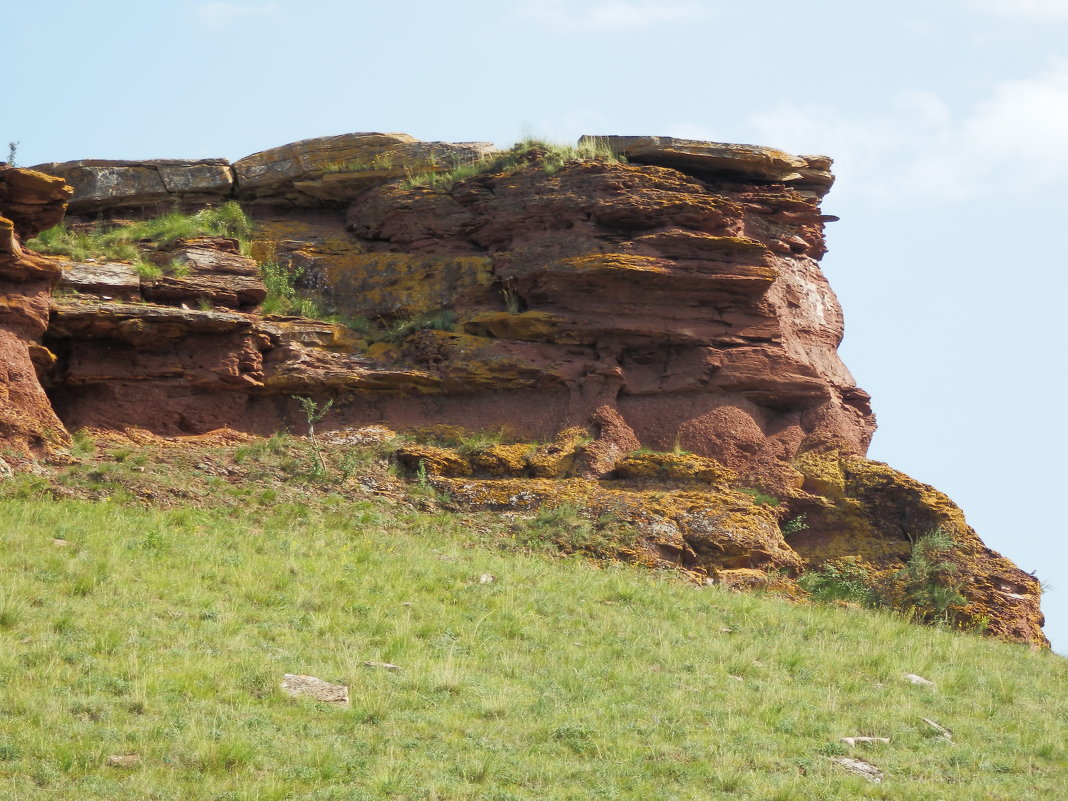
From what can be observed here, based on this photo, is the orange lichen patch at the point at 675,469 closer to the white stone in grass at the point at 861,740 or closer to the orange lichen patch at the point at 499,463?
the orange lichen patch at the point at 499,463

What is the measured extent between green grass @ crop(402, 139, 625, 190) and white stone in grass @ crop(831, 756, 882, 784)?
1305 centimetres

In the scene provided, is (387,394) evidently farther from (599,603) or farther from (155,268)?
(599,603)

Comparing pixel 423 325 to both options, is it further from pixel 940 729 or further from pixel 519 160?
pixel 940 729

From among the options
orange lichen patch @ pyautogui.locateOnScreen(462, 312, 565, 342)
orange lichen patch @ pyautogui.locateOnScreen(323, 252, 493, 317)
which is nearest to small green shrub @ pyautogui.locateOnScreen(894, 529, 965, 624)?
orange lichen patch @ pyautogui.locateOnScreen(462, 312, 565, 342)

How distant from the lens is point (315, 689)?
10414 millimetres

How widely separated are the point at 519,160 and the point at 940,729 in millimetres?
13416

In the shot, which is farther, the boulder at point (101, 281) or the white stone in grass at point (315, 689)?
the boulder at point (101, 281)

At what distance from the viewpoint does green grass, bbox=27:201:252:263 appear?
20266 mm

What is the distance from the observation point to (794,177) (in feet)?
71.6

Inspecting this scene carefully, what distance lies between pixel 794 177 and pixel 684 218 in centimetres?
277

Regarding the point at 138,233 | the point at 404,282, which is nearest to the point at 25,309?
the point at 138,233

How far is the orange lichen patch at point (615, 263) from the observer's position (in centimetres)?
1966

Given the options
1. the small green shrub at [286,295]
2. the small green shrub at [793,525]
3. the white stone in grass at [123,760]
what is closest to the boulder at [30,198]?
the small green shrub at [286,295]

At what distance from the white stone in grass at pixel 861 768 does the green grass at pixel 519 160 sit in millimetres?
13049
